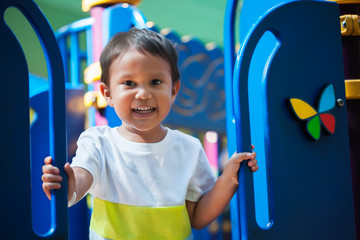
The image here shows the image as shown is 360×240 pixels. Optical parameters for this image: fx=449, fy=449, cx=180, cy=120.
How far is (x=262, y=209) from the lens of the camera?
1296 mm

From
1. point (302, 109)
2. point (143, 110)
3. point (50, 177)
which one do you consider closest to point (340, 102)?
point (302, 109)

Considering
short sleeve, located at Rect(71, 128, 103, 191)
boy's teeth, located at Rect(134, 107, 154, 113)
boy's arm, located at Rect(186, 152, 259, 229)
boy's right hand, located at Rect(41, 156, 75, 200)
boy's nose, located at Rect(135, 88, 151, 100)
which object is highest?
boy's nose, located at Rect(135, 88, 151, 100)

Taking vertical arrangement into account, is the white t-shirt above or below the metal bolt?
below

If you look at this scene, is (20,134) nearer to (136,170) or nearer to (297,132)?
(136,170)

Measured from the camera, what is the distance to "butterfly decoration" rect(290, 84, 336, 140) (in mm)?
1161

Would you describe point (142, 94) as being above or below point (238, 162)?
above

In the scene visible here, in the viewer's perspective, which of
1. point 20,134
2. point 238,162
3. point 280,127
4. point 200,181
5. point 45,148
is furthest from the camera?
point 45,148

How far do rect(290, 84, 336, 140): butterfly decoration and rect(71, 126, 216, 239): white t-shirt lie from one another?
32cm

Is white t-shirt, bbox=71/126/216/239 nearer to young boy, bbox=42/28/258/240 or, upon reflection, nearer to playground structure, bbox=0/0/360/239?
young boy, bbox=42/28/258/240

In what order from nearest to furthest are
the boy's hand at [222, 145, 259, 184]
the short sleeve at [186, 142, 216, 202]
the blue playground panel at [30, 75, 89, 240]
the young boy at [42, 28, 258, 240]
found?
the boy's hand at [222, 145, 259, 184] < the young boy at [42, 28, 258, 240] < the short sleeve at [186, 142, 216, 202] < the blue playground panel at [30, 75, 89, 240]

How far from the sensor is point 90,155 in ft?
3.64

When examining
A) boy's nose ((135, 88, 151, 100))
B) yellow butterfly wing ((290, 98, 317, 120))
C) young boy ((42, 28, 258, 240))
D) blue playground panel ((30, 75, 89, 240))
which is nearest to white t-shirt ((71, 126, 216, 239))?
young boy ((42, 28, 258, 240))

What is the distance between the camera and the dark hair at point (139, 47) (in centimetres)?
114

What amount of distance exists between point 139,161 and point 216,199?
23 centimetres
